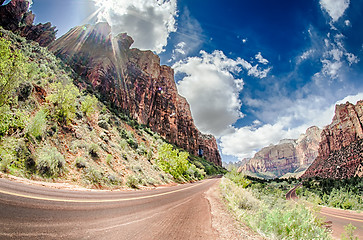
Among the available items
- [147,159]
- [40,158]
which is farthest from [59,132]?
[147,159]

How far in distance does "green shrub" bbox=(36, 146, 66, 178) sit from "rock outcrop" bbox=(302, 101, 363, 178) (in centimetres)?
7404

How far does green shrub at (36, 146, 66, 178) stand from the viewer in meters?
9.09

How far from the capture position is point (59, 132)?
13.3m

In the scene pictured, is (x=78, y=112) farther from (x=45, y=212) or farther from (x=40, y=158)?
(x=45, y=212)

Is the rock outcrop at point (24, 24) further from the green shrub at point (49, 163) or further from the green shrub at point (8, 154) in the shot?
the green shrub at point (49, 163)

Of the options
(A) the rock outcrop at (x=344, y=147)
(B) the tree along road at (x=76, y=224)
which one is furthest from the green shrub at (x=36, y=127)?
(A) the rock outcrop at (x=344, y=147)

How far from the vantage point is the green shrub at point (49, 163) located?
9.09m

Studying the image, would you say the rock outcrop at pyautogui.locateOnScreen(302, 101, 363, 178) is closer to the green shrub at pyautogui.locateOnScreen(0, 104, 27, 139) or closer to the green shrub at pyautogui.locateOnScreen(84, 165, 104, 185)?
the green shrub at pyautogui.locateOnScreen(84, 165, 104, 185)

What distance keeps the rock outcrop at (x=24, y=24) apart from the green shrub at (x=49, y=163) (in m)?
58.7

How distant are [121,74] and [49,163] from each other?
52463 millimetres

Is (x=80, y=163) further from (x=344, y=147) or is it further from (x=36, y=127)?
(x=344, y=147)

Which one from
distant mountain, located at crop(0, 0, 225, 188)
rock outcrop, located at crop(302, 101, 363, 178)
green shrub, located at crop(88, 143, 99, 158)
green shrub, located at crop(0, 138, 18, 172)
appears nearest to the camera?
green shrub, located at crop(0, 138, 18, 172)

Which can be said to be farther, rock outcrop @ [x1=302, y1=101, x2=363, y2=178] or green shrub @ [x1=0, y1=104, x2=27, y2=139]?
rock outcrop @ [x1=302, y1=101, x2=363, y2=178]

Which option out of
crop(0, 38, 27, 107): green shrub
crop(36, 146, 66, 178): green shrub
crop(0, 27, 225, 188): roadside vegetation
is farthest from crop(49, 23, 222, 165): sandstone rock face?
crop(36, 146, 66, 178): green shrub
